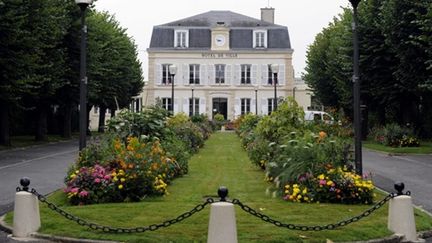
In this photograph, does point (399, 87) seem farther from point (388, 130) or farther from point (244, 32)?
point (244, 32)

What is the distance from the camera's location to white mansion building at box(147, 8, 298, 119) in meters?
75.1

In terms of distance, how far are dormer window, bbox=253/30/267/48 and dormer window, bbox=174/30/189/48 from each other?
8221 mm

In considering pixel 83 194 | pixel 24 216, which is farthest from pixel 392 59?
pixel 24 216

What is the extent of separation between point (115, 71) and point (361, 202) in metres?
39.9

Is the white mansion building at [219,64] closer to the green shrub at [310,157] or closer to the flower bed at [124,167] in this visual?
the flower bed at [124,167]

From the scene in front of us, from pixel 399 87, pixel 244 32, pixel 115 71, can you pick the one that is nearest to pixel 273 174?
pixel 399 87

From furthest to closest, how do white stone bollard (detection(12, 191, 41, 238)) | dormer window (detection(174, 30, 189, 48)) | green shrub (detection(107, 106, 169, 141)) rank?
dormer window (detection(174, 30, 189, 48))
green shrub (detection(107, 106, 169, 141))
white stone bollard (detection(12, 191, 41, 238))

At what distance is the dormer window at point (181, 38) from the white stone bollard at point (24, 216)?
66.9 metres

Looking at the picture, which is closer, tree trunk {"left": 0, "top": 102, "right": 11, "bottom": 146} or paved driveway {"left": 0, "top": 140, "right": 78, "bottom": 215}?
paved driveway {"left": 0, "top": 140, "right": 78, "bottom": 215}

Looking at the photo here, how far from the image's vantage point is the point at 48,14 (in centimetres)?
2922

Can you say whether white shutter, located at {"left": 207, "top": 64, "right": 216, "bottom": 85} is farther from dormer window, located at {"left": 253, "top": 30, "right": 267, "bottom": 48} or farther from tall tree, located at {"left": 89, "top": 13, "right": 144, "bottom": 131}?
tall tree, located at {"left": 89, "top": 13, "right": 144, "bottom": 131}

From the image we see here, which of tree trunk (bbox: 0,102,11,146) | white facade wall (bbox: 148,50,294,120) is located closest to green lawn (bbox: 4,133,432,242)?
tree trunk (bbox: 0,102,11,146)

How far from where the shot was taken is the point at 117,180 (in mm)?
11953

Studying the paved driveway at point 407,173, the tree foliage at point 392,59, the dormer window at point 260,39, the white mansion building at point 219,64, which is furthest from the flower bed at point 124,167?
the dormer window at point 260,39
